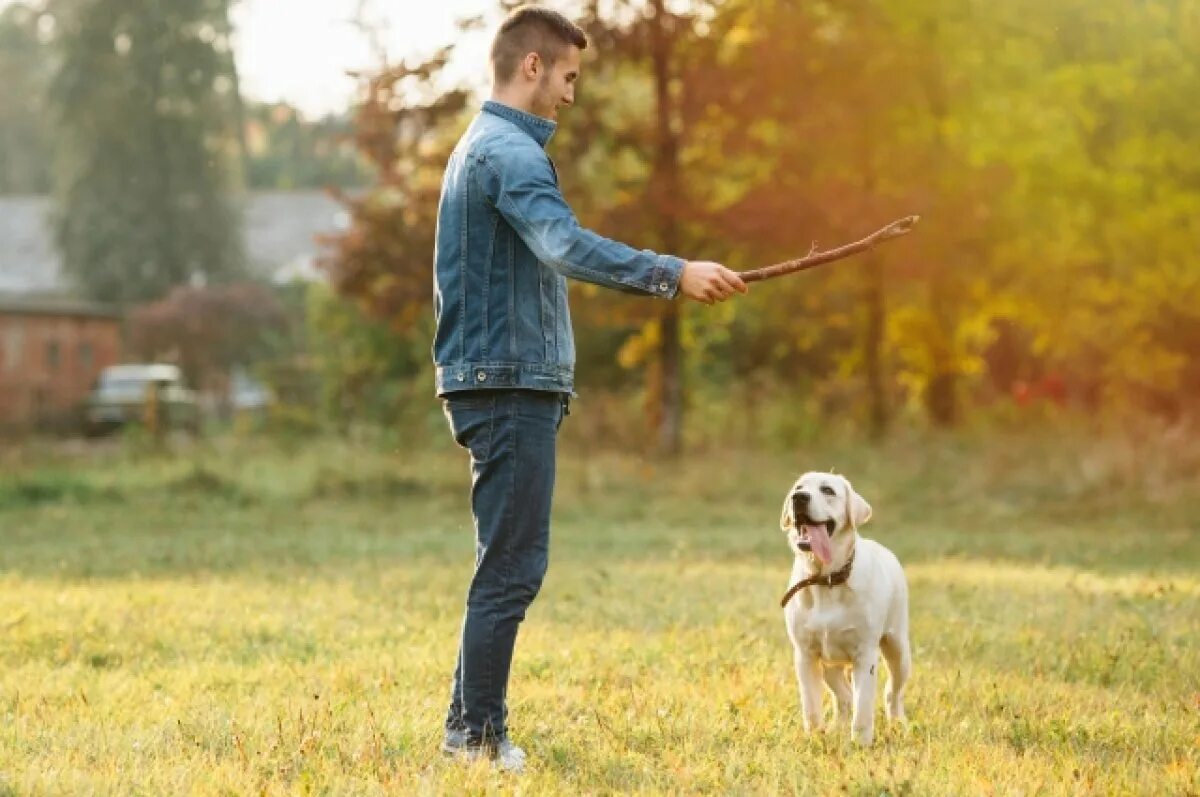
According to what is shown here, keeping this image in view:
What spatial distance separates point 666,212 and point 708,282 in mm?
15975

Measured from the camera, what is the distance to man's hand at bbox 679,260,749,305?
5.00 meters

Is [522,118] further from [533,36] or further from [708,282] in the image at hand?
[708,282]

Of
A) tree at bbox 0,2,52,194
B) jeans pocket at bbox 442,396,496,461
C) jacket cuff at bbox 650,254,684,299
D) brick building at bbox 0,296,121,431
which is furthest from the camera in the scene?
tree at bbox 0,2,52,194

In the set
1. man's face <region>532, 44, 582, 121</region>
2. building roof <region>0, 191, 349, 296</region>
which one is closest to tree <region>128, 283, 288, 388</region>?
building roof <region>0, 191, 349, 296</region>

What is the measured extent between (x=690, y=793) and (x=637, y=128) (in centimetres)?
1700

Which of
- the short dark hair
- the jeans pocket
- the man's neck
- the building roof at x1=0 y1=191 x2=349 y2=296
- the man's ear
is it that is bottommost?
the jeans pocket

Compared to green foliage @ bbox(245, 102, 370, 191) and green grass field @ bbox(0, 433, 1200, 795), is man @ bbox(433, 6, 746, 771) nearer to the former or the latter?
green grass field @ bbox(0, 433, 1200, 795)

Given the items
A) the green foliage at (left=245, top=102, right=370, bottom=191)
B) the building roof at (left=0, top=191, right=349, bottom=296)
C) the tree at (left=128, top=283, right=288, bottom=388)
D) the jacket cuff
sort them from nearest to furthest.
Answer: the jacket cuff → the tree at (left=128, top=283, right=288, bottom=388) → the building roof at (left=0, top=191, right=349, bottom=296) → the green foliage at (left=245, top=102, right=370, bottom=191)

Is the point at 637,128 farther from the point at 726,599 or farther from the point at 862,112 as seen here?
the point at 726,599

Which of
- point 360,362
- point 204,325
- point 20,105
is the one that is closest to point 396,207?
point 360,362

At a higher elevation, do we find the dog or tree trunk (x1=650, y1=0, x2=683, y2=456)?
tree trunk (x1=650, y1=0, x2=683, y2=456)

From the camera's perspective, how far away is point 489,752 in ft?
18.0

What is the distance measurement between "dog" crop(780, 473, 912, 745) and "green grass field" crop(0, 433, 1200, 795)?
0.18 m

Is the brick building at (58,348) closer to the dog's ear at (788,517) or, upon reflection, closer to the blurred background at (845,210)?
the blurred background at (845,210)
